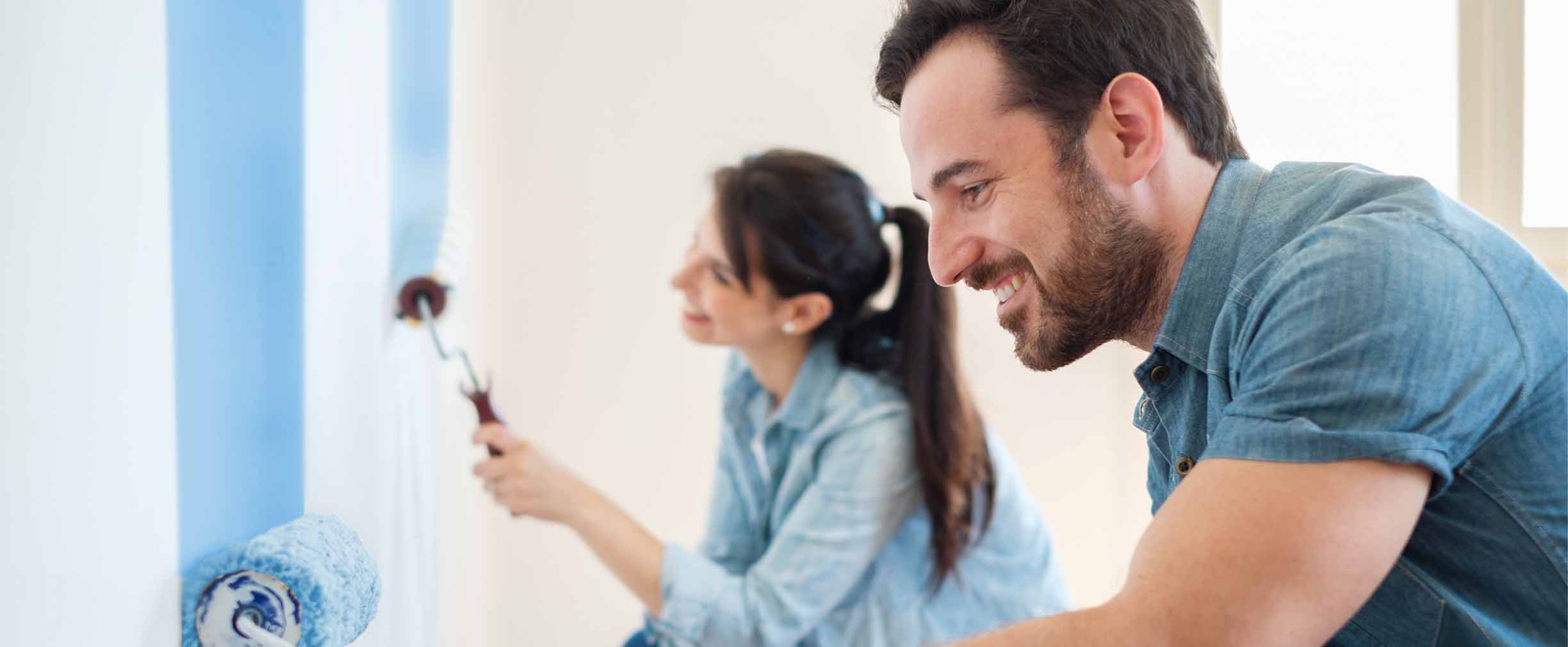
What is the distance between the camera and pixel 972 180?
2.39 feet

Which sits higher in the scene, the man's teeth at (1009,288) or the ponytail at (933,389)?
the man's teeth at (1009,288)

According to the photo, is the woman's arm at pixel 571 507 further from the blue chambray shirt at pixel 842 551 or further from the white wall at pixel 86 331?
the white wall at pixel 86 331

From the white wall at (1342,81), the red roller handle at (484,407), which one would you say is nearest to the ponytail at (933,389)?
the red roller handle at (484,407)

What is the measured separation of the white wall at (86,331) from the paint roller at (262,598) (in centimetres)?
1

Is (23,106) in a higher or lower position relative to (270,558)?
higher

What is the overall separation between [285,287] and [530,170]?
0.93 metres

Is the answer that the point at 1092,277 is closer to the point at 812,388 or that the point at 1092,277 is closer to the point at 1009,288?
the point at 1009,288

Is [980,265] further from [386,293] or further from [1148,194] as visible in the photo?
[386,293]

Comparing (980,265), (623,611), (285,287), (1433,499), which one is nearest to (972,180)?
(980,265)

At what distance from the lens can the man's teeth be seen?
29.6 inches

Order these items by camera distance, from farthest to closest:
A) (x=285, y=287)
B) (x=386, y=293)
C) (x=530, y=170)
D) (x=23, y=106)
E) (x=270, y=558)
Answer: (x=530, y=170) < (x=386, y=293) < (x=285, y=287) < (x=270, y=558) < (x=23, y=106)

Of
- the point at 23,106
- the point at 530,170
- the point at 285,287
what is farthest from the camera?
the point at 530,170

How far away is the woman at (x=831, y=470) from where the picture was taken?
1.11m

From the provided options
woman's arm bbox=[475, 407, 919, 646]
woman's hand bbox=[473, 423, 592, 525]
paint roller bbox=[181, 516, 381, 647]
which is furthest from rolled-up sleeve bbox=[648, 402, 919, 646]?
paint roller bbox=[181, 516, 381, 647]
